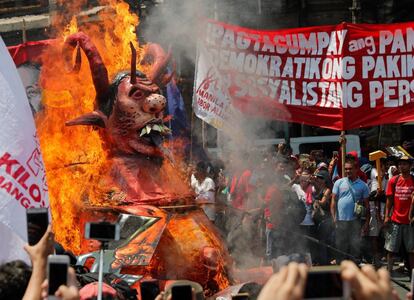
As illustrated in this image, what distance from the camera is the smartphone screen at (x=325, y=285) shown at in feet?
7.79

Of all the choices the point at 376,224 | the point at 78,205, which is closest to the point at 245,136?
the point at 376,224

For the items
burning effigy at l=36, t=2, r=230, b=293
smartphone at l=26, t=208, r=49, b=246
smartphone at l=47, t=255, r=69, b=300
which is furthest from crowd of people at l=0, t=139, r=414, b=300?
smartphone at l=47, t=255, r=69, b=300

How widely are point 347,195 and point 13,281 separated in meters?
8.10

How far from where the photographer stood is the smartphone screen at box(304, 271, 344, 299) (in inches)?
93.4

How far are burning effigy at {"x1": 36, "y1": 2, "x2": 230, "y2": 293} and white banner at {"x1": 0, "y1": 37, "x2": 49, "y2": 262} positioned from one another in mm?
2443

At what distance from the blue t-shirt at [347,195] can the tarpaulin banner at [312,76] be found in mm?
805

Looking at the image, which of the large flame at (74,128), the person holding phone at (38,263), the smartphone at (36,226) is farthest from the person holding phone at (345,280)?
the large flame at (74,128)

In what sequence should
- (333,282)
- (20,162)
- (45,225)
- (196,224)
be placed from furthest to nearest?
(196,224)
(20,162)
(45,225)
(333,282)

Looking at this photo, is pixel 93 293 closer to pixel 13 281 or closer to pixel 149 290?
pixel 149 290

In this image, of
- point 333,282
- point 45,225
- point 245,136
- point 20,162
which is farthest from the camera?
→ point 245,136

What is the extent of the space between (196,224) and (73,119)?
1.59 meters

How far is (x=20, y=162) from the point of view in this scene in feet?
17.9

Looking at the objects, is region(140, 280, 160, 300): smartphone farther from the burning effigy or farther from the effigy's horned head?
the effigy's horned head

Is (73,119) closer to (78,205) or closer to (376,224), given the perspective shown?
(78,205)
